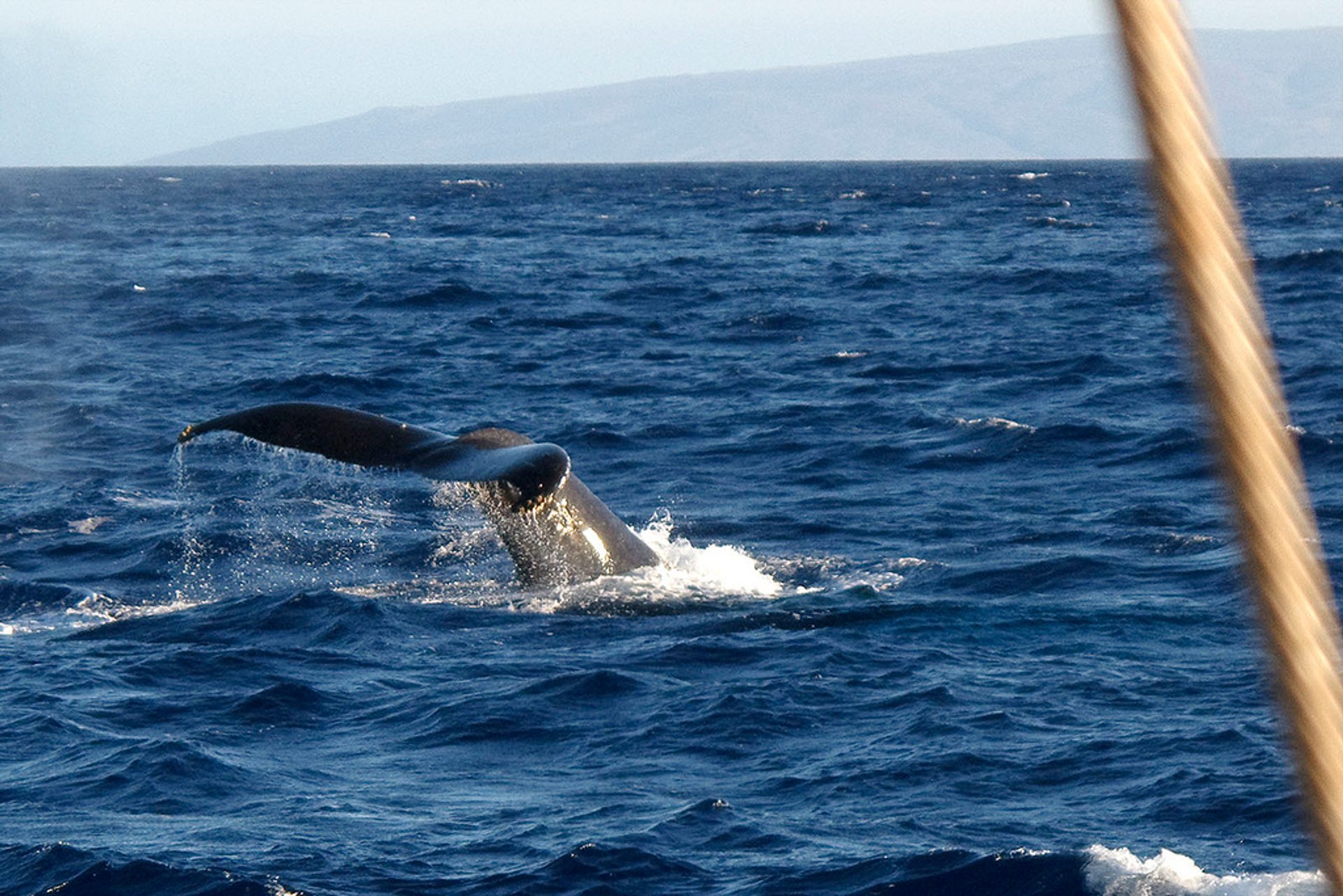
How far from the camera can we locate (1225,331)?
97 centimetres

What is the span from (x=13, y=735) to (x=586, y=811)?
3.10m

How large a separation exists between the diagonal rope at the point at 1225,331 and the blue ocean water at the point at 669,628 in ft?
0.11

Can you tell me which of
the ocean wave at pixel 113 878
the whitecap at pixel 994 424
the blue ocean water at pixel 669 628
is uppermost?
the ocean wave at pixel 113 878

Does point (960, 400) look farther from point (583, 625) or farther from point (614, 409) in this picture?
point (583, 625)

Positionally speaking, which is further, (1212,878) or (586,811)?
(586,811)

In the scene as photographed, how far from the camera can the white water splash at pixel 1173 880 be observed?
20.5 feet

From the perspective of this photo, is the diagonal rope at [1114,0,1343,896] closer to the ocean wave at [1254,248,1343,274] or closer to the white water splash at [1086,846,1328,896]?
the white water splash at [1086,846,1328,896]

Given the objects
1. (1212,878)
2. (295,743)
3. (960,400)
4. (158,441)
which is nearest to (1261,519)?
(1212,878)

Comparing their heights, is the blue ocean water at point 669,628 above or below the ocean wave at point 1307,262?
below

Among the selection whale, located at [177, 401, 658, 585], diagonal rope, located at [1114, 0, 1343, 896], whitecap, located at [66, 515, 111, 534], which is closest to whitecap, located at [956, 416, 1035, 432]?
whale, located at [177, 401, 658, 585]

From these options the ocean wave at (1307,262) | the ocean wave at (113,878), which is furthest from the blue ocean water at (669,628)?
the ocean wave at (1307,262)

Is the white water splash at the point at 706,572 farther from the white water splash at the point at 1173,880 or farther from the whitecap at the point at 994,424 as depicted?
the whitecap at the point at 994,424

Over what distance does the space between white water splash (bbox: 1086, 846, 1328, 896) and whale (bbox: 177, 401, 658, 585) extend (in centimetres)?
286

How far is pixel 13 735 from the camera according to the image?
28.1 ft
